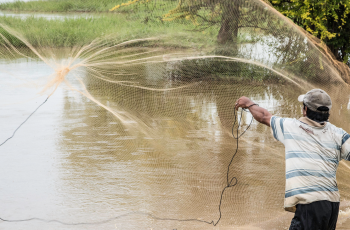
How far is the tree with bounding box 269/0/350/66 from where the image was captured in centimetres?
658

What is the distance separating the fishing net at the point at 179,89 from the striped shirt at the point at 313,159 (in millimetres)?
1594

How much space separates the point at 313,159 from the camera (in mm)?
2412

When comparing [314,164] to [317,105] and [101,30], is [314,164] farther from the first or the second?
[101,30]

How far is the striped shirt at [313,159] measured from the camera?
2.40 m

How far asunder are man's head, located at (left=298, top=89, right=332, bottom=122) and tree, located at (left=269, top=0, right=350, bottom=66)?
4552 millimetres

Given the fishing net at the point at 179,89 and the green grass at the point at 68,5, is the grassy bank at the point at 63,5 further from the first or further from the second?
the fishing net at the point at 179,89

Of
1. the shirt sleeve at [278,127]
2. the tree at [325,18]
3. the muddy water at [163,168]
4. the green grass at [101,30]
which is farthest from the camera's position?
the tree at [325,18]

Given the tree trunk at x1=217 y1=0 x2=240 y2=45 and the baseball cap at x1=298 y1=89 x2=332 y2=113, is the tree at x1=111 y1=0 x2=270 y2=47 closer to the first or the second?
the tree trunk at x1=217 y1=0 x2=240 y2=45

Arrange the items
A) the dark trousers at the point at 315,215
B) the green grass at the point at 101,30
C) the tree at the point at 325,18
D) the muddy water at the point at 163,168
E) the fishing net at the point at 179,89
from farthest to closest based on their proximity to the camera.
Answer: the tree at the point at 325,18
the green grass at the point at 101,30
the fishing net at the point at 179,89
the muddy water at the point at 163,168
the dark trousers at the point at 315,215

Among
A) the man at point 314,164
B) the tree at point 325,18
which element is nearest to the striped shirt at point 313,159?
the man at point 314,164

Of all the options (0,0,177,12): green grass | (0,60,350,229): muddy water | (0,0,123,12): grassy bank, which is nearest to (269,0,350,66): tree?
(0,60,350,229): muddy water

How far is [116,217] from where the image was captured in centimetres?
391

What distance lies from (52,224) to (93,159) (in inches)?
73.5

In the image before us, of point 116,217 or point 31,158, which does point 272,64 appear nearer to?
point 116,217
